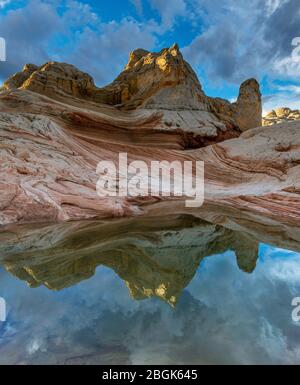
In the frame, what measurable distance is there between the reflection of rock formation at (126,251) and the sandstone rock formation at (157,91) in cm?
891

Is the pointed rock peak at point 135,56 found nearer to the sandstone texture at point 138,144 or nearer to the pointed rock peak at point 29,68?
the sandstone texture at point 138,144

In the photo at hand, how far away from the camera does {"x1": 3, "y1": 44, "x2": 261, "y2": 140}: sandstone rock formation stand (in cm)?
1436

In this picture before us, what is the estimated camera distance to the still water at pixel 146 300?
224cm

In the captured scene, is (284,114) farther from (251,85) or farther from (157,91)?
(157,91)

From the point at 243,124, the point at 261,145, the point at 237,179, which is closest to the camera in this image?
the point at 237,179

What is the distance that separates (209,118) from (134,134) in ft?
14.7

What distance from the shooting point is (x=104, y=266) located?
13.4 feet

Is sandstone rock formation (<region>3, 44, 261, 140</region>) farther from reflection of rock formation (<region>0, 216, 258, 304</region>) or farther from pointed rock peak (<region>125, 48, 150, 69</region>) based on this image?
reflection of rock formation (<region>0, 216, 258, 304</region>)

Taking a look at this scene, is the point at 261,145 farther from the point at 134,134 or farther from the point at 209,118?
the point at 134,134

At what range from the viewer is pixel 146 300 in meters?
3.05

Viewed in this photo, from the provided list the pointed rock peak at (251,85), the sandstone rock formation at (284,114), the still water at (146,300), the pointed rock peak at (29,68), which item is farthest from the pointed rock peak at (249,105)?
the sandstone rock formation at (284,114)
